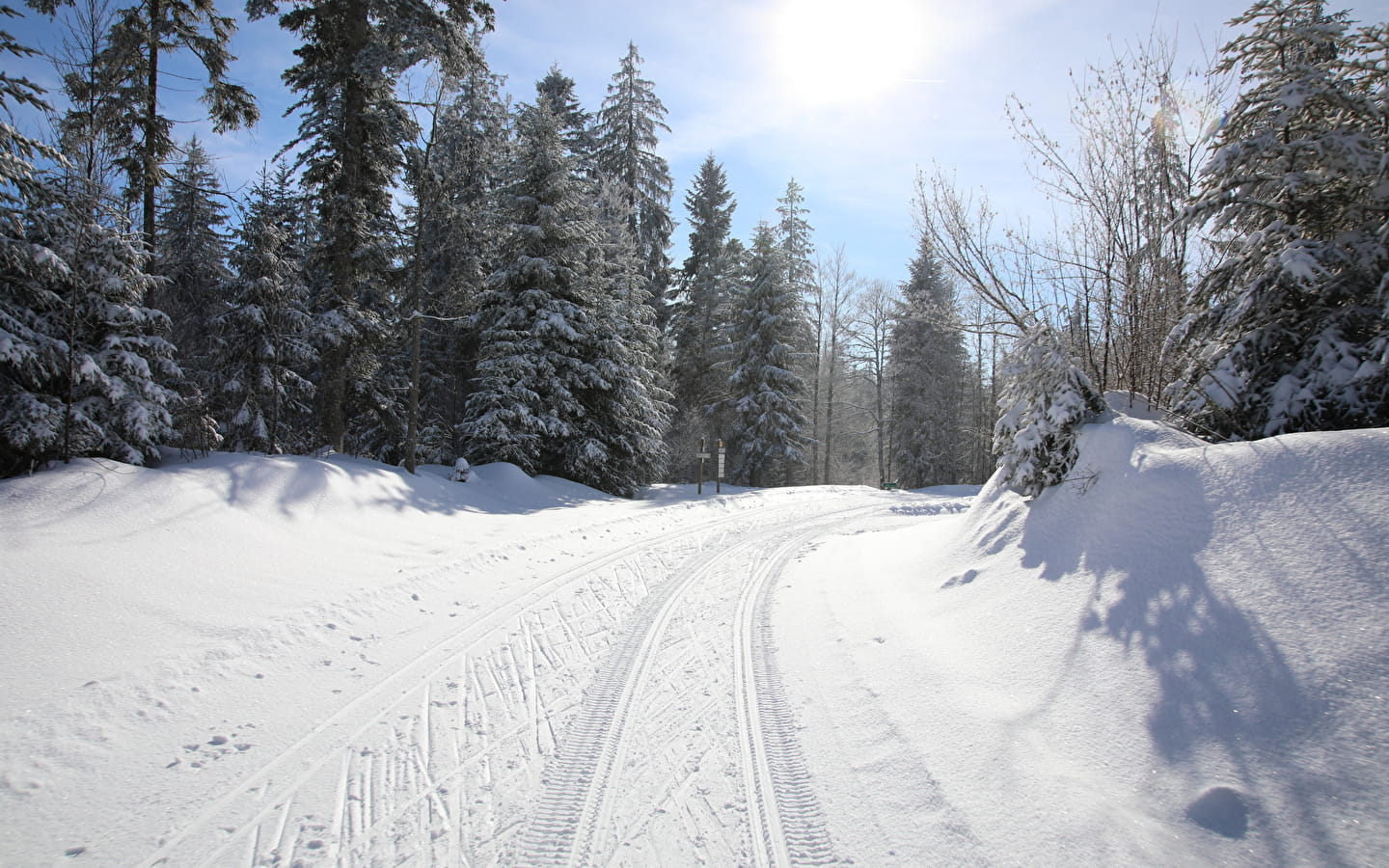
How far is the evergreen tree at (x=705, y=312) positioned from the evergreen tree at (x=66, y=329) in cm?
1897

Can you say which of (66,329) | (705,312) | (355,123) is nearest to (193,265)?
(355,123)

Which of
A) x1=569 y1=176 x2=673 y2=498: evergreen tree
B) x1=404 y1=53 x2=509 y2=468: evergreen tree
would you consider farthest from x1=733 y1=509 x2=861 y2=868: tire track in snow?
x1=569 y1=176 x2=673 y2=498: evergreen tree

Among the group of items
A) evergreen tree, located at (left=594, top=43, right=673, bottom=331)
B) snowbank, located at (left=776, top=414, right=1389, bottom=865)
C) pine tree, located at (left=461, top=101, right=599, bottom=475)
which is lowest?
snowbank, located at (left=776, top=414, right=1389, bottom=865)

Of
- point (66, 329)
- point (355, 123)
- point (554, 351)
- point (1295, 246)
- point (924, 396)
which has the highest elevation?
point (355, 123)

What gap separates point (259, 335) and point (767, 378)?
17380mm

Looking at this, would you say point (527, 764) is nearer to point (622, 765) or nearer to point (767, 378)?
point (622, 765)

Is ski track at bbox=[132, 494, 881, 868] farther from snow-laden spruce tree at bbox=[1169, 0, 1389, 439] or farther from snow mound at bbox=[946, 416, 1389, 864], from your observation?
snow-laden spruce tree at bbox=[1169, 0, 1389, 439]

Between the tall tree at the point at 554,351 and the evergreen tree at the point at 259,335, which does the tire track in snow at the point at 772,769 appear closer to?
the tall tree at the point at 554,351

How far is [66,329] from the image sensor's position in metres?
7.31

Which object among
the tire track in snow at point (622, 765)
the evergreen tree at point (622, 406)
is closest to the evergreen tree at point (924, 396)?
the evergreen tree at point (622, 406)

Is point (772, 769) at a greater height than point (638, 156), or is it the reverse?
point (638, 156)

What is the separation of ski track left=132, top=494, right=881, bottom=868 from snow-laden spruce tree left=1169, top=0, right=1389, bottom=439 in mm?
4924

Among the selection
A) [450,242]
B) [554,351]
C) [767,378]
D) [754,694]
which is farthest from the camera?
[767,378]

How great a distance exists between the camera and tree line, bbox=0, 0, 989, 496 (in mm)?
7633
